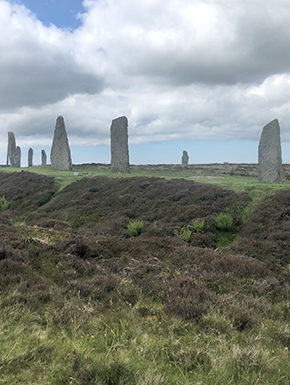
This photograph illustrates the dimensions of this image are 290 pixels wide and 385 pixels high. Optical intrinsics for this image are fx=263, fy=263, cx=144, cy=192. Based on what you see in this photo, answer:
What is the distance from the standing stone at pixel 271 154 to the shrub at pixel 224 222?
14907 millimetres

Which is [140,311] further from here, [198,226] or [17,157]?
[17,157]

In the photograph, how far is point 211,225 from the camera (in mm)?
13648

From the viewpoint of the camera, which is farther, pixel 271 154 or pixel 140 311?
pixel 271 154

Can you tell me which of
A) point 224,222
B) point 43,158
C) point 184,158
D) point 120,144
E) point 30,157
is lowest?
point 224,222

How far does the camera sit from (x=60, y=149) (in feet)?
126

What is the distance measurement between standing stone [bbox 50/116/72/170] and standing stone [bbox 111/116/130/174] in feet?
26.1

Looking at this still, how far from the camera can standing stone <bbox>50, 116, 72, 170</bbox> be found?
124 feet

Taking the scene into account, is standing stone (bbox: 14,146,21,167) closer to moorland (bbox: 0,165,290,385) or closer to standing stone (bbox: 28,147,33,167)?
standing stone (bbox: 28,147,33,167)

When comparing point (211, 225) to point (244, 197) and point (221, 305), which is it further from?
point (221, 305)

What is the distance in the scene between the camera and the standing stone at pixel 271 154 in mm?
25578

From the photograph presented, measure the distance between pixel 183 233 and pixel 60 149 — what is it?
3069cm

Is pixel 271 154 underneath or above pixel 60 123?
underneath

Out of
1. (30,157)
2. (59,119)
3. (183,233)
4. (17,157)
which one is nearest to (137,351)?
(183,233)

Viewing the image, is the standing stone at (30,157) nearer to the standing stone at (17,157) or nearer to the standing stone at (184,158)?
the standing stone at (17,157)
